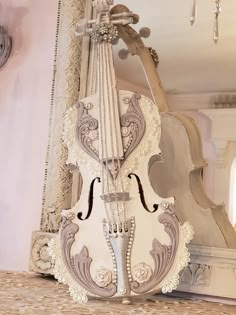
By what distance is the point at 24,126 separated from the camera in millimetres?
1221

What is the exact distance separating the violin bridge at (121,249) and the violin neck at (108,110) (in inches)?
4.2

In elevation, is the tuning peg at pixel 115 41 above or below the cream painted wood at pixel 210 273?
above

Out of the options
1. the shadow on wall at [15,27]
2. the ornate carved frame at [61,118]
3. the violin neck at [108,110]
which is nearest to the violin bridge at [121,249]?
the violin neck at [108,110]

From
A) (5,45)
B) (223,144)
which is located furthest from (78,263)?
(5,45)

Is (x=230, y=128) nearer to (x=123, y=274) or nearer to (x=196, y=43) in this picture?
(x=196, y=43)

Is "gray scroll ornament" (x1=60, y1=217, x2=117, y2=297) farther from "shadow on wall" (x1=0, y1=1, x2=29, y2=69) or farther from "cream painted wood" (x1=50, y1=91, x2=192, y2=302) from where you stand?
"shadow on wall" (x1=0, y1=1, x2=29, y2=69)

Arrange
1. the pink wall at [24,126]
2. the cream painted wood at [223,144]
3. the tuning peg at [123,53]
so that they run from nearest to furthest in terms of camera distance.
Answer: the cream painted wood at [223,144], the tuning peg at [123,53], the pink wall at [24,126]

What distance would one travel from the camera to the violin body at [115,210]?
2.74ft

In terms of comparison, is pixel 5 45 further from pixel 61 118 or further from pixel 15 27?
pixel 61 118

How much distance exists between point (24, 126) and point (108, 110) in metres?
0.38

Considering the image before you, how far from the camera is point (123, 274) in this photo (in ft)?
2.73

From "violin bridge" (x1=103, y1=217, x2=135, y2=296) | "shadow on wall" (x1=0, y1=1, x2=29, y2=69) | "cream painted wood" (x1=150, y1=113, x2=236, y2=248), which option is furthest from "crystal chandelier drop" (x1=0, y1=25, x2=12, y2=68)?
"violin bridge" (x1=103, y1=217, x2=135, y2=296)

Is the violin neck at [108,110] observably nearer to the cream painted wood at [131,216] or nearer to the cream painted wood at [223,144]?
the cream painted wood at [131,216]

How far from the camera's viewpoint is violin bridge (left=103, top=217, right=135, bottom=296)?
32.7 inches
